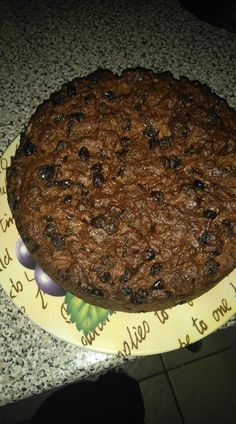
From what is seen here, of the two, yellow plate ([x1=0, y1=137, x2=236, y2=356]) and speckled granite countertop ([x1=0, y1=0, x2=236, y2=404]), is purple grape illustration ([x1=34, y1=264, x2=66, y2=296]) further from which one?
speckled granite countertop ([x1=0, y1=0, x2=236, y2=404])

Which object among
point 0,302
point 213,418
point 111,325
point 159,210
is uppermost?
point 159,210

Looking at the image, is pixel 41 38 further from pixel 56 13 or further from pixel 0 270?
pixel 0 270

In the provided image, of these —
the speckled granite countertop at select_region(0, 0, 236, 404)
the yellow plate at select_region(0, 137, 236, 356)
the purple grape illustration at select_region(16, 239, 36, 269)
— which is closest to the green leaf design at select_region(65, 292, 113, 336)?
the yellow plate at select_region(0, 137, 236, 356)

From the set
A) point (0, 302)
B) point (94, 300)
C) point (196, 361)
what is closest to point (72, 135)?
point (94, 300)

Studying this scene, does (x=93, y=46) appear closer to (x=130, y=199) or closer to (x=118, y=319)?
(x=130, y=199)

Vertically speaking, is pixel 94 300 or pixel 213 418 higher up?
pixel 94 300

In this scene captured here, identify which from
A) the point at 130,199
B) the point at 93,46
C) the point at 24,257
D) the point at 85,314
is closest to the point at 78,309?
the point at 85,314
